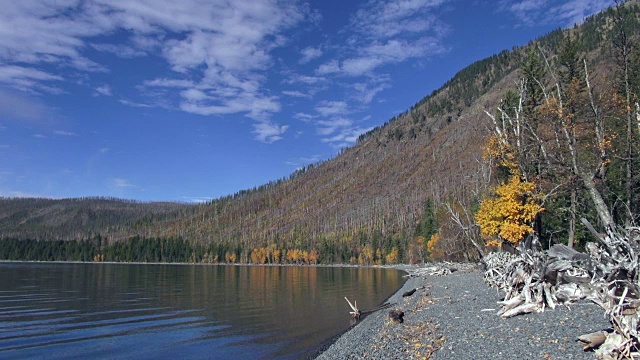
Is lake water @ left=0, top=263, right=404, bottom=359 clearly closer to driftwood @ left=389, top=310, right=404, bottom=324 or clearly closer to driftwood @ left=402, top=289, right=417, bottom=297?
driftwood @ left=402, top=289, right=417, bottom=297

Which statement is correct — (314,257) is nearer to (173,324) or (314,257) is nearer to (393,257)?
(393,257)

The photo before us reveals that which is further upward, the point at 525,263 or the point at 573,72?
the point at 573,72

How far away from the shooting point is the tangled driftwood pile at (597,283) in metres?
10.8

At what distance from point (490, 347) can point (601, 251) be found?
5867 mm

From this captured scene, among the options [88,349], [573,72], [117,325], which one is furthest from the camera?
[573,72]

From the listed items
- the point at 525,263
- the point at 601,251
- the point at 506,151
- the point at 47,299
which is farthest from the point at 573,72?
the point at 47,299

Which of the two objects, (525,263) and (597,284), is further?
(525,263)

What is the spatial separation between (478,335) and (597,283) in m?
4.51

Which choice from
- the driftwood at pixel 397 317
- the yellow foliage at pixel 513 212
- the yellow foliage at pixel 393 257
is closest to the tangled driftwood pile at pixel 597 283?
the driftwood at pixel 397 317

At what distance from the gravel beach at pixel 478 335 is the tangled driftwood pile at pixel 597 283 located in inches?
20.3

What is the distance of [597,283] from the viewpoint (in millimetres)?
15227

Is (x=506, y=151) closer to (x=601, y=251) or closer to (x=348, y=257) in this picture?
(x=601, y=251)

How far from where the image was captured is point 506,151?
34.7 metres

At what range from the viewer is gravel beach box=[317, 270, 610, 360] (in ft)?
41.7
